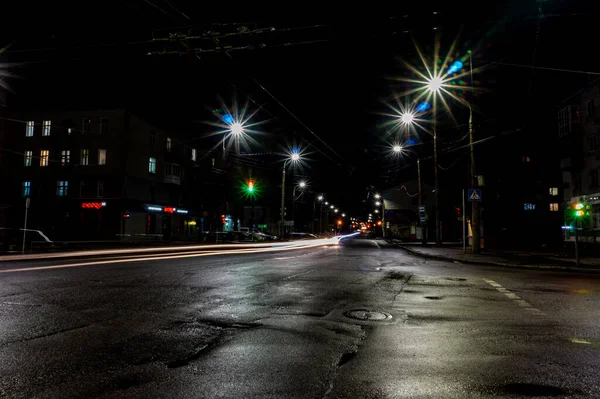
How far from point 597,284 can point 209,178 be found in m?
49.4

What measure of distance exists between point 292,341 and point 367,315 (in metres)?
2.02

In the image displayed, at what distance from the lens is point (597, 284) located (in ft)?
35.7

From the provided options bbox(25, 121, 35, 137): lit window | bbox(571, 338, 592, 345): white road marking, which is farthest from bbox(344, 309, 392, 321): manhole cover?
bbox(25, 121, 35, 137): lit window

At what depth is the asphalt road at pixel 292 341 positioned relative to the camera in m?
3.72

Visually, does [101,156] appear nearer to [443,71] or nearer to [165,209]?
[165,209]

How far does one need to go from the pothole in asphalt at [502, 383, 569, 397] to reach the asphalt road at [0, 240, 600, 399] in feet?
0.06

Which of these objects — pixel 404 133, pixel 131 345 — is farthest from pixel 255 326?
pixel 404 133

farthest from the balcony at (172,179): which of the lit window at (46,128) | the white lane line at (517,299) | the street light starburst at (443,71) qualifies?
the white lane line at (517,299)

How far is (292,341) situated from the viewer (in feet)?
16.8

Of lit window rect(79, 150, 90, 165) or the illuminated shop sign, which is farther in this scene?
the illuminated shop sign

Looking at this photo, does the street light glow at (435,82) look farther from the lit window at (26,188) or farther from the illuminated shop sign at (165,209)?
the lit window at (26,188)

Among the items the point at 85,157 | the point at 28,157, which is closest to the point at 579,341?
the point at 85,157

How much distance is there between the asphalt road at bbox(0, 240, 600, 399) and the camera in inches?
147

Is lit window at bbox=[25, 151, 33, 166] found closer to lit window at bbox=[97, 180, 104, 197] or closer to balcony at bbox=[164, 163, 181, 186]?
lit window at bbox=[97, 180, 104, 197]
